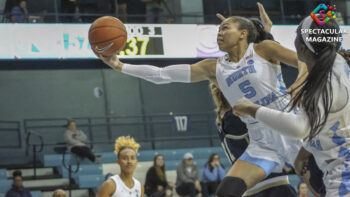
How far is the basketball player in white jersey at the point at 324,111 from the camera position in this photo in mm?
3109

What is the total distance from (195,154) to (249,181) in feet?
35.3

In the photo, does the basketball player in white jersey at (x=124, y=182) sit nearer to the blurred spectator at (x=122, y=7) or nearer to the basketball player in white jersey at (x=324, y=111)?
the basketball player in white jersey at (x=324, y=111)

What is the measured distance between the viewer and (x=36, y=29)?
1248 cm

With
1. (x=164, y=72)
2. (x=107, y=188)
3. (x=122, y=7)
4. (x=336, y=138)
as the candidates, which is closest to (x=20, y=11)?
(x=122, y=7)

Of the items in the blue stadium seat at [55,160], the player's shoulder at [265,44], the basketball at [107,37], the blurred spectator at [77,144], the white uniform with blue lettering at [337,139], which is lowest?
the blue stadium seat at [55,160]

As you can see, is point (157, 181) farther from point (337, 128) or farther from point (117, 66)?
point (337, 128)

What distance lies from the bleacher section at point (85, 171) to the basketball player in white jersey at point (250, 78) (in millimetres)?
7243

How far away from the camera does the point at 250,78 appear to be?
4.68 metres

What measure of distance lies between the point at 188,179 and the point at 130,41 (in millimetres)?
2868

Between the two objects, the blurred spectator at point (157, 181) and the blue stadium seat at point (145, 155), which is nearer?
the blurred spectator at point (157, 181)

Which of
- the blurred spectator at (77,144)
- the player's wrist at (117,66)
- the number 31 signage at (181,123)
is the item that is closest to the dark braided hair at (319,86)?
the player's wrist at (117,66)

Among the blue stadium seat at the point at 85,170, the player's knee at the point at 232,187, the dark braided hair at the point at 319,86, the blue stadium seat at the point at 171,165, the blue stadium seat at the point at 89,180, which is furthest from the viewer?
the blue stadium seat at the point at 171,165

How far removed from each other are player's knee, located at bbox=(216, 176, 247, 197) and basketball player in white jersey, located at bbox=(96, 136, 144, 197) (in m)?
1.99

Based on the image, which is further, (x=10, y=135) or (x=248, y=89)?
(x=10, y=135)
